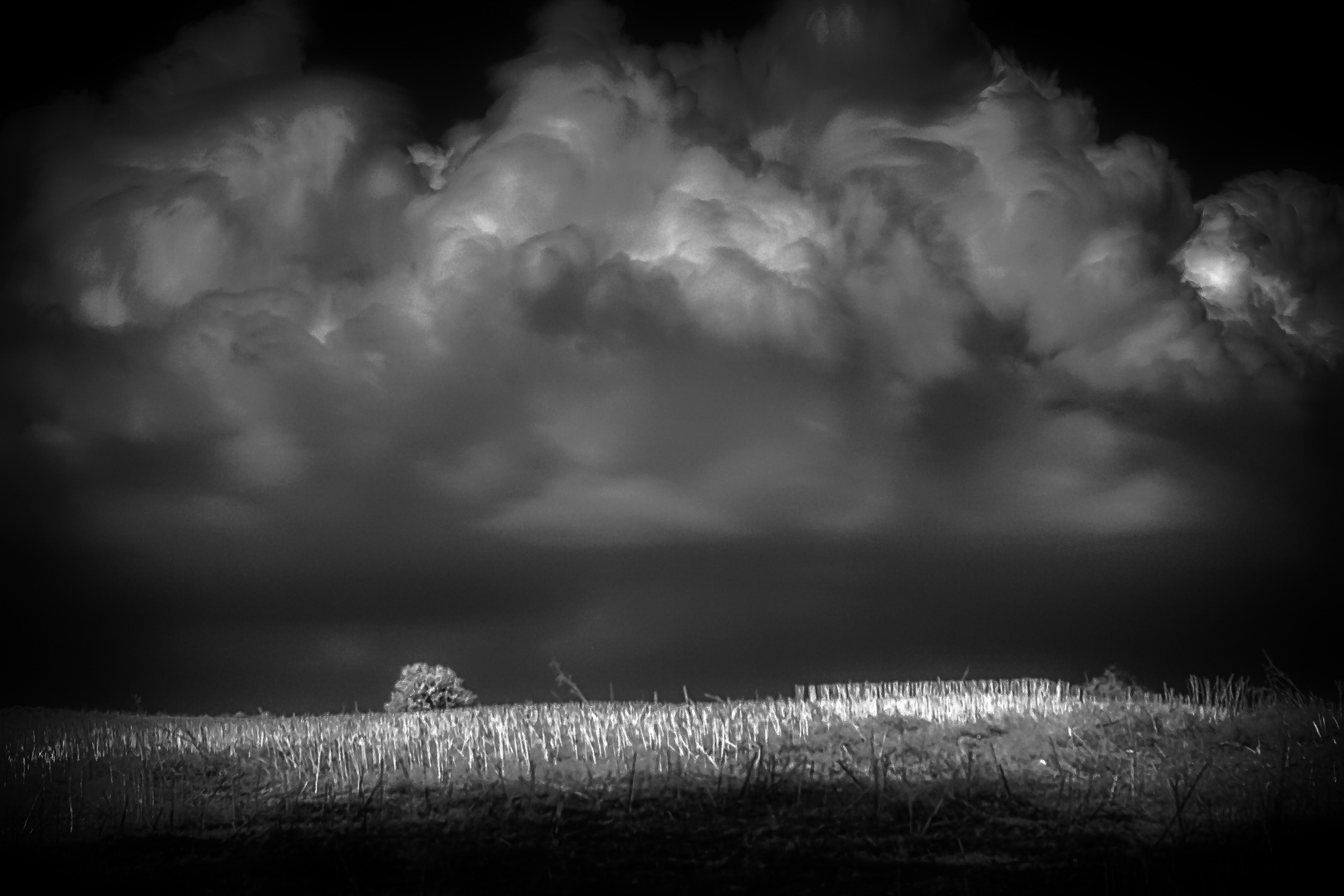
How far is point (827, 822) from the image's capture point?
1427cm

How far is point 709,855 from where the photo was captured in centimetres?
1317

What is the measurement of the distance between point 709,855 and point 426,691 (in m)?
27.6

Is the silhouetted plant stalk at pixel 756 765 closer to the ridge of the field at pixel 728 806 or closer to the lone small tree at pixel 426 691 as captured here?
the ridge of the field at pixel 728 806

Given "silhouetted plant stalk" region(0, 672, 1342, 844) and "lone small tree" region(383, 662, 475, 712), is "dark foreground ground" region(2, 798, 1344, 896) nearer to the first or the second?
"silhouetted plant stalk" region(0, 672, 1342, 844)

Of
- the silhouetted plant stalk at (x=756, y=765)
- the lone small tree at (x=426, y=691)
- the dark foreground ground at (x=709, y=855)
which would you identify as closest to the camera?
the dark foreground ground at (x=709, y=855)

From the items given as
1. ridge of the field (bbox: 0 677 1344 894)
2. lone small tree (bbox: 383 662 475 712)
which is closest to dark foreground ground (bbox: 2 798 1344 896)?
ridge of the field (bbox: 0 677 1344 894)

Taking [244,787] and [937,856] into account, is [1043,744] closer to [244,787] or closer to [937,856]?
[937,856]

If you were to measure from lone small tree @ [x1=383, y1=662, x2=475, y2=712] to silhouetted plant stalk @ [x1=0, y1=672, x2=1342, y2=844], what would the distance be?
35.4ft

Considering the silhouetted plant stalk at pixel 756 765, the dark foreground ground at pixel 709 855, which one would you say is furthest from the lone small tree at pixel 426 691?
the dark foreground ground at pixel 709 855

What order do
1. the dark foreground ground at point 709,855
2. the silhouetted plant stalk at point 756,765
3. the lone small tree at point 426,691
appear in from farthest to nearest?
1. the lone small tree at point 426,691
2. the silhouetted plant stalk at point 756,765
3. the dark foreground ground at point 709,855

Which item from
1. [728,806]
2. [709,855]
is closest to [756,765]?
[728,806]

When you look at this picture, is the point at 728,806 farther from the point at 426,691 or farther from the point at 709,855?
the point at 426,691

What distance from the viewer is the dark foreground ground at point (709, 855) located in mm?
12250

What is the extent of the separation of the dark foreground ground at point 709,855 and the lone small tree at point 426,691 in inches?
922
